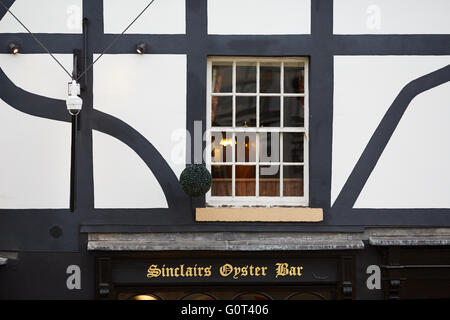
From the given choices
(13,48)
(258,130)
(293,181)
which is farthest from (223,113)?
(13,48)

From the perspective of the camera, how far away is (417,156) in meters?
6.75

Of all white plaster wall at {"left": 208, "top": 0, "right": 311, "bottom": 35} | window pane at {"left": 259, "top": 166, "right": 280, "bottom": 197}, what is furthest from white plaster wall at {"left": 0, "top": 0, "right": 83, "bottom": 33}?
window pane at {"left": 259, "top": 166, "right": 280, "bottom": 197}

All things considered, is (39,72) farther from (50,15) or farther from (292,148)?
(292,148)

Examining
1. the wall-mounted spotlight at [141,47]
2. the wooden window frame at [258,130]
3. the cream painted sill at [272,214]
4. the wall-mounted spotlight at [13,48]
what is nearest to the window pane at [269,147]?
the wooden window frame at [258,130]

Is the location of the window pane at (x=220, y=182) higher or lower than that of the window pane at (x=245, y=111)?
lower

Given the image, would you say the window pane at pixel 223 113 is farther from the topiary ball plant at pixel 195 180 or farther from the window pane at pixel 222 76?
the topiary ball plant at pixel 195 180

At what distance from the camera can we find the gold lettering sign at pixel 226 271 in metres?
6.68

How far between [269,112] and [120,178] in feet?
6.89

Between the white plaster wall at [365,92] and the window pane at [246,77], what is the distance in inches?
41.2

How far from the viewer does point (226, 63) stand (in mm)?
6914
